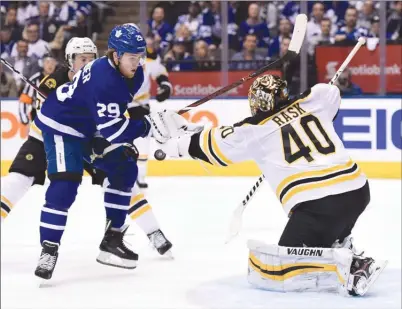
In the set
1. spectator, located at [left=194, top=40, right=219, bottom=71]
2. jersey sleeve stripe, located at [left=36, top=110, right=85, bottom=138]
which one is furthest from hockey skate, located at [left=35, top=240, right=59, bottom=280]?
spectator, located at [left=194, top=40, right=219, bottom=71]

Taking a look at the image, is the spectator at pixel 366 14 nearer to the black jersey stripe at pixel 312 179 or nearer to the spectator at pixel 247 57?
the spectator at pixel 247 57

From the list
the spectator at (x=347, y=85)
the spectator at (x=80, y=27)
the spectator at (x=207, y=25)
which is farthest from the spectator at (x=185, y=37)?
the spectator at (x=347, y=85)

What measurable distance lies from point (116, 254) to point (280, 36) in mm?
4036

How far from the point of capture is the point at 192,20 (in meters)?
8.20

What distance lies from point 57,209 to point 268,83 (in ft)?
3.24

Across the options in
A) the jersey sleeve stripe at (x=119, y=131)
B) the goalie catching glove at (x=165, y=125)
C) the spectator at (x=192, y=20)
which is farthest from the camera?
the spectator at (x=192, y=20)

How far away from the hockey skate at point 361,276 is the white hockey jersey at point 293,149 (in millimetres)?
279

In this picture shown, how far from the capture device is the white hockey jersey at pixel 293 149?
3635 mm

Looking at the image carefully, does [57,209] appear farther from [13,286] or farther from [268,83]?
[268,83]

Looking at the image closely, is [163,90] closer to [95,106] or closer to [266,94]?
[95,106]

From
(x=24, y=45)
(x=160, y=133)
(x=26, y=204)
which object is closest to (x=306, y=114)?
(x=160, y=133)

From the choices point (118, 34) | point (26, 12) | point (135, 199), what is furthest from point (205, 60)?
point (118, 34)

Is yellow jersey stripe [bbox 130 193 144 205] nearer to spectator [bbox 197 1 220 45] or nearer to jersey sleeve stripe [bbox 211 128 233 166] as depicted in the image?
jersey sleeve stripe [bbox 211 128 233 166]

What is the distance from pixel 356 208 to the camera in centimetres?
375
